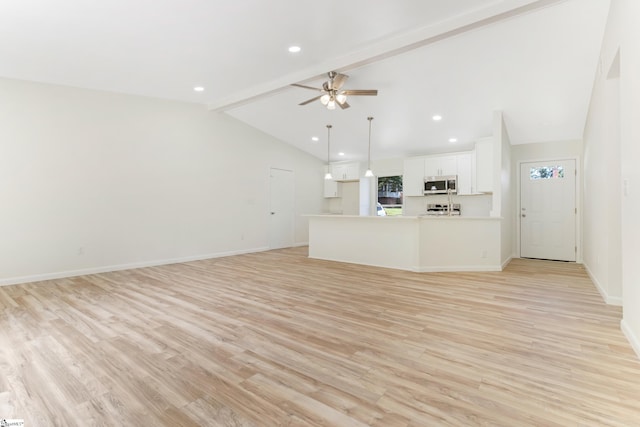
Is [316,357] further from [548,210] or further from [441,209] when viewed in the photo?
[548,210]

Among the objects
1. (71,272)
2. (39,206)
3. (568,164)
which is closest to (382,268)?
(568,164)

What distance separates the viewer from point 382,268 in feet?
18.1

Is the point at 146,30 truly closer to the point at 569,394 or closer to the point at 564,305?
the point at 569,394

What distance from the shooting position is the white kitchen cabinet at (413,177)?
7.66 m

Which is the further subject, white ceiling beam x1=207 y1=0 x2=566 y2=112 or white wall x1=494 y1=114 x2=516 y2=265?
white wall x1=494 y1=114 x2=516 y2=265

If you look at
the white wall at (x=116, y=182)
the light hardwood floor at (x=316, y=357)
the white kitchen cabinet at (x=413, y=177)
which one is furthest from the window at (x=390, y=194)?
the light hardwood floor at (x=316, y=357)

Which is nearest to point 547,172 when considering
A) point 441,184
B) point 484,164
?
point 484,164

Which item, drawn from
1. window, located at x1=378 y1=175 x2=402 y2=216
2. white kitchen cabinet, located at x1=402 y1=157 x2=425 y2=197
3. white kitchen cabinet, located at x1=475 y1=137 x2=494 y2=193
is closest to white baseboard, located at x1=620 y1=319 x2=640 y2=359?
white kitchen cabinet, located at x1=475 y1=137 x2=494 y2=193

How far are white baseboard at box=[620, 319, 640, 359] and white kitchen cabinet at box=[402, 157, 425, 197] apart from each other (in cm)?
524

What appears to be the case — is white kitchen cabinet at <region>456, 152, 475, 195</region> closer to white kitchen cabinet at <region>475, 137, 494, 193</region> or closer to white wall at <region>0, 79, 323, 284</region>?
white kitchen cabinet at <region>475, 137, 494, 193</region>

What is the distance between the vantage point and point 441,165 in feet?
24.0

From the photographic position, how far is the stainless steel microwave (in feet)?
23.4

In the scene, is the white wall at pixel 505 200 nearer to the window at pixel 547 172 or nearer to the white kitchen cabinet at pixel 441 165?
the window at pixel 547 172

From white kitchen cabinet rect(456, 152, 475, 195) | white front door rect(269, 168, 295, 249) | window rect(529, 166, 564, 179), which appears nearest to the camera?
window rect(529, 166, 564, 179)
